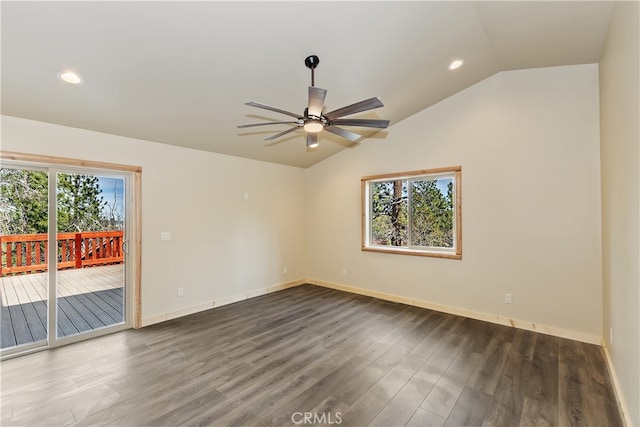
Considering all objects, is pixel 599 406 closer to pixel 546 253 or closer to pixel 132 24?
pixel 546 253

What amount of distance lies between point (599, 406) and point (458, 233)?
228 cm

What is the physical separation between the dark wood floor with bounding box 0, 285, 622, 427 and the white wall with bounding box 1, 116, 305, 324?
0.74m

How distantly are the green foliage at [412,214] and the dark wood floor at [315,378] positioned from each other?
56.0 inches

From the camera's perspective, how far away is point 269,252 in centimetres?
538

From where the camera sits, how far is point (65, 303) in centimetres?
333

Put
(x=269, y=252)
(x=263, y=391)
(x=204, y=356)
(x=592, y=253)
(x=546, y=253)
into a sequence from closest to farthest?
(x=263, y=391) → (x=204, y=356) → (x=592, y=253) → (x=546, y=253) → (x=269, y=252)

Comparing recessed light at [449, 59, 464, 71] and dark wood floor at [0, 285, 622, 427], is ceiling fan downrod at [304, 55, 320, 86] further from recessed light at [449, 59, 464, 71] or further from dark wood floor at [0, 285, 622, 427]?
dark wood floor at [0, 285, 622, 427]

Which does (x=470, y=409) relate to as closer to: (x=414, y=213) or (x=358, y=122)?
(x=358, y=122)

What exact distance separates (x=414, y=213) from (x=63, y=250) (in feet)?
16.1

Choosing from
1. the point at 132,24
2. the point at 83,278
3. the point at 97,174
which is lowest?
the point at 83,278

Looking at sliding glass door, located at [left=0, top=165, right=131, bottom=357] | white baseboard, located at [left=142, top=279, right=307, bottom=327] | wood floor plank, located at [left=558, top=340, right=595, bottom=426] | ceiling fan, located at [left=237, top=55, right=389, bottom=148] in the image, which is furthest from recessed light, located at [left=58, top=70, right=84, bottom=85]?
wood floor plank, located at [left=558, top=340, right=595, bottom=426]

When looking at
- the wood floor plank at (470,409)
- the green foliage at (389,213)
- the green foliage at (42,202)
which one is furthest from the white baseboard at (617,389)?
the green foliage at (42,202)

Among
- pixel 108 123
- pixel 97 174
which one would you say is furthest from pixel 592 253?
pixel 97 174

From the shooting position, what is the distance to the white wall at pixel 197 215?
3.34 m
